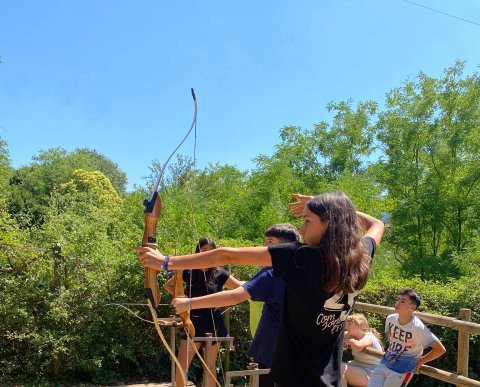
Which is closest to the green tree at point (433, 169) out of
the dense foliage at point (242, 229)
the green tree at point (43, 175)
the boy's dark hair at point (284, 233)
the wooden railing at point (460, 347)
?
the dense foliage at point (242, 229)

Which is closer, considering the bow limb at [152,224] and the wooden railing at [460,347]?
the bow limb at [152,224]

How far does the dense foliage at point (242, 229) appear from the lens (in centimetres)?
592

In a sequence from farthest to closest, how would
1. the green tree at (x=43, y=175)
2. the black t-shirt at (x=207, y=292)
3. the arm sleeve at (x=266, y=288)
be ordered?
the green tree at (x=43, y=175)
the black t-shirt at (x=207, y=292)
the arm sleeve at (x=266, y=288)

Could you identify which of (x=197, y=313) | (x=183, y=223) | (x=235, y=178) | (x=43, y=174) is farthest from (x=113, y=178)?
(x=197, y=313)

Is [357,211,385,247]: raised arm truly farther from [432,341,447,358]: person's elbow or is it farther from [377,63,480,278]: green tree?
[377,63,480,278]: green tree

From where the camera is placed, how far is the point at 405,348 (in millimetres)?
3982

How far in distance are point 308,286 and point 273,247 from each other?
0.63 ft

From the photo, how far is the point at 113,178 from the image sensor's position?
54344 millimetres

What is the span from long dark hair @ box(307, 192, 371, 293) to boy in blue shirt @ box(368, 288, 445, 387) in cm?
243

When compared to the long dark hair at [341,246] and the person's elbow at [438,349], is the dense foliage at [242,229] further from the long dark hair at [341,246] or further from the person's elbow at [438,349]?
the person's elbow at [438,349]

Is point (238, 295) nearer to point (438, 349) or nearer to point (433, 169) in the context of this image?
point (438, 349)

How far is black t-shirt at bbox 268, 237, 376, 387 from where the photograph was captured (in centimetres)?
175

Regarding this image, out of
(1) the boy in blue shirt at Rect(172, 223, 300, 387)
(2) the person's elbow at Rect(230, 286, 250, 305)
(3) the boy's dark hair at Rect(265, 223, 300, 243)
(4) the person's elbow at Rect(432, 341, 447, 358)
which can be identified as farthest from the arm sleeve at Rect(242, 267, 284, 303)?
(4) the person's elbow at Rect(432, 341, 447, 358)

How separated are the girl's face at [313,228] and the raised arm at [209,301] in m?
0.59
